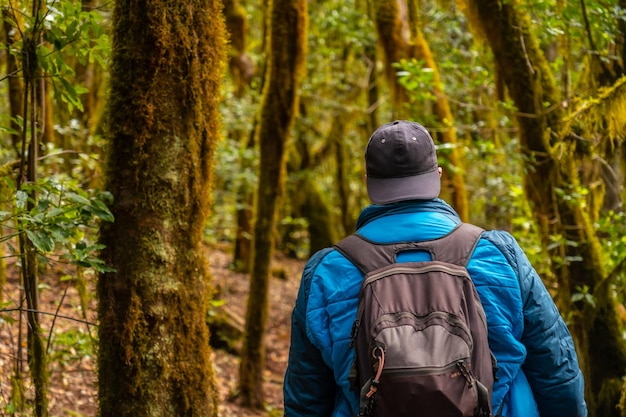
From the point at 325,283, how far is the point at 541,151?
4.09 m

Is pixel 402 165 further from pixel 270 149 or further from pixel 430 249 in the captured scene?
pixel 270 149

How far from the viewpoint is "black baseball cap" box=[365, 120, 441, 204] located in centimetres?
240

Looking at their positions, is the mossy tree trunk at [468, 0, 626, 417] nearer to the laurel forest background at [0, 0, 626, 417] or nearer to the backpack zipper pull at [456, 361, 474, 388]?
the laurel forest background at [0, 0, 626, 417]

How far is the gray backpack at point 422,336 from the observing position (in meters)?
2.01

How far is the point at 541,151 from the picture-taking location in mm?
5793

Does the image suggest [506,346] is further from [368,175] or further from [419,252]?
[368,175]

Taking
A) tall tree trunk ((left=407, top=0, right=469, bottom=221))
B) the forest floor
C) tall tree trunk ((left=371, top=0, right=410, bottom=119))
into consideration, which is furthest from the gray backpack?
tall tree trunk ((left=371, top=0, right=410, bottom=119))

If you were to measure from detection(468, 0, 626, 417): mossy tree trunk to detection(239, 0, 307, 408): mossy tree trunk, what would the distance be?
332cm

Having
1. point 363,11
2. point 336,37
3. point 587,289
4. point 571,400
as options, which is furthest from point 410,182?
point 336,37

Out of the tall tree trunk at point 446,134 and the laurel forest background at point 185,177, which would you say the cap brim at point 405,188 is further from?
the tall tree trunk at point 446,134

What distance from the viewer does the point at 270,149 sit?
886cm

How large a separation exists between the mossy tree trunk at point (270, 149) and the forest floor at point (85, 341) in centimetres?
61

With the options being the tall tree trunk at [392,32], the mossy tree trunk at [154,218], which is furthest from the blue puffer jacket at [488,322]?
the tall tree trunk at [392,32]

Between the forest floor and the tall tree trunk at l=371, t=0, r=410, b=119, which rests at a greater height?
the tall tree trunk at l=371, t=0, r=410, b=119
